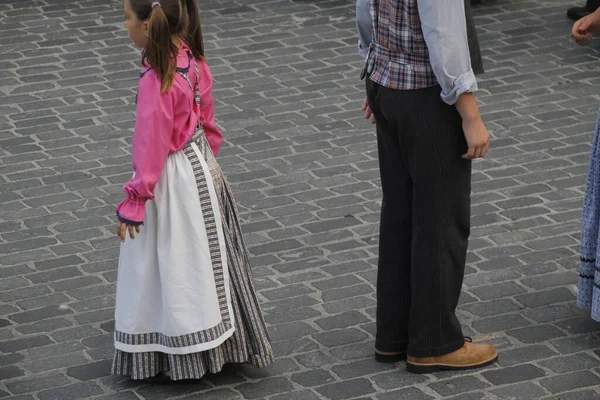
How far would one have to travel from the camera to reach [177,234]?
4348 mm

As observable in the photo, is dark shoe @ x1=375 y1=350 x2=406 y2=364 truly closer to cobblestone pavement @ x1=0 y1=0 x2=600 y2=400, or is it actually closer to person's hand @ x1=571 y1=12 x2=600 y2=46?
cobblestone pavement @ x1=0 y1=0 x2=600 y2=400

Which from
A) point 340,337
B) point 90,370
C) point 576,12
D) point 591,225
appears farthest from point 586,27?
point 576,12

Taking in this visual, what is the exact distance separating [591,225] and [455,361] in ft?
2.61

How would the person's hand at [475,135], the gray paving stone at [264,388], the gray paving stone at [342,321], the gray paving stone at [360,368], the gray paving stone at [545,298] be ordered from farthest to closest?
the gray paving stone at [545,298]
the gray paving stone at [342,321]
the gray paving stone at [360,368]
the gray paving stone at [264,388]
the person's hand at [475,135]

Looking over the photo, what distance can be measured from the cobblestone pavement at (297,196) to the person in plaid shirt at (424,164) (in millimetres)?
154

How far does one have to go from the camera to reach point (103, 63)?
28.4ft

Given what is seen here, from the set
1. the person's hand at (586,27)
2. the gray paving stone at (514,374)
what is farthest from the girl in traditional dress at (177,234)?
the person's hand at (586,27)

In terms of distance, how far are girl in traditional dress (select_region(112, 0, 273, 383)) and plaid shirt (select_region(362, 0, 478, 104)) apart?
664 mm

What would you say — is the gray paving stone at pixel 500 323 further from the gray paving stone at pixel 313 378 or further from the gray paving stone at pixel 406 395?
the gray paving stone at pixel 313 378

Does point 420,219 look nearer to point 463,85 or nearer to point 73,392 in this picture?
point 463,85

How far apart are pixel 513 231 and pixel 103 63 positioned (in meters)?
3.84

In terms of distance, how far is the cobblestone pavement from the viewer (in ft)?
15.5

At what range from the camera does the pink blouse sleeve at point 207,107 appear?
445cm

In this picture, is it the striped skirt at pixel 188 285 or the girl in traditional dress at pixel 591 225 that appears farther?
the girl in traditional dress at pixel 591 225
